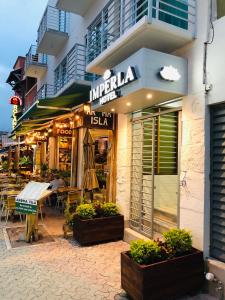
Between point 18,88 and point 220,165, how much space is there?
35.1 meters

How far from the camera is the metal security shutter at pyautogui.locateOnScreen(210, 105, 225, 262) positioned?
5.03 meters

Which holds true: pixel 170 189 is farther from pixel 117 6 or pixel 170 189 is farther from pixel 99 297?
pixel 117 6

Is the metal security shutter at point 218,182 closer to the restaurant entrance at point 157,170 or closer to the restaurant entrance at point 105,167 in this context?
the restaurant entrance at point 157,170

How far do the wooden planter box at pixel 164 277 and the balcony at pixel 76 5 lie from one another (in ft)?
33.6

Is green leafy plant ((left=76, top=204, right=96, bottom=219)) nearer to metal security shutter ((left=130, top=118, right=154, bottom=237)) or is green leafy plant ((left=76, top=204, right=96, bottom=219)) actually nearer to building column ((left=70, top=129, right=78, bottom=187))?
metal security shutter ((left=130, top=118, right=154, bottom=237))

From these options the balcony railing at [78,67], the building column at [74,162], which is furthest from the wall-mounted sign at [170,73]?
the building column at [74,162]

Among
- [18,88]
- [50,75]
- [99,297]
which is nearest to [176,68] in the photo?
[99,297]

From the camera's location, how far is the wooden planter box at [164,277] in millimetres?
4395

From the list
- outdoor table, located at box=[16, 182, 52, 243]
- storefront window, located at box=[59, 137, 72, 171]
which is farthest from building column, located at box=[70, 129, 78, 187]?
outdoor table, located at box=[16, 182, 52, 243]

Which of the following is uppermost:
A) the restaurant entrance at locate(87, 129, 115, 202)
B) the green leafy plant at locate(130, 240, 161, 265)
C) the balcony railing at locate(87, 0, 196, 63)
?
the balcony railing at locate(87, 0, 196, 63)

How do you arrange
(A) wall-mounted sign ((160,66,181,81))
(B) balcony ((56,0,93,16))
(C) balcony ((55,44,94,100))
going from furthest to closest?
(B) balcony ((56,0,93,16)), (C) balcony ((55,44,94,100)), (A) wall-mounted sign ((160,66,181,81))

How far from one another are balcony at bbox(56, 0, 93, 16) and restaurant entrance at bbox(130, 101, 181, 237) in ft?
21.2

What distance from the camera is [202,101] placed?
5.33 meters

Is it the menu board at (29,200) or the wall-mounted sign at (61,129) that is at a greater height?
the wall-mounted sign at (61,129)
